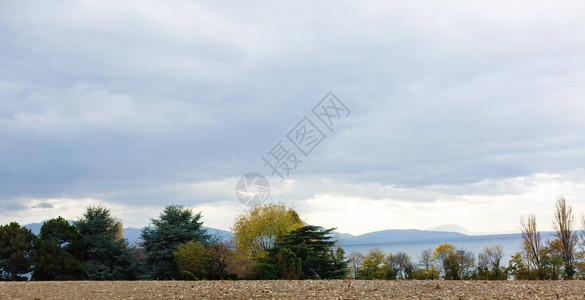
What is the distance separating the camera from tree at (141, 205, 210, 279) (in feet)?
88.1

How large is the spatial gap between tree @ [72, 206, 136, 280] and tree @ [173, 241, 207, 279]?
5127mm

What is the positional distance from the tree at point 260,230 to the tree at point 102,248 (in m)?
8.56

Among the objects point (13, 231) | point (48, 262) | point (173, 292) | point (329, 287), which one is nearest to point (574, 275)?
point (329, 287)

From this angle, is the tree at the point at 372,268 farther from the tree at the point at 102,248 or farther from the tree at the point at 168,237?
the tree at the point at 102,248

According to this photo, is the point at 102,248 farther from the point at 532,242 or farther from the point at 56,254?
the point at 532,242

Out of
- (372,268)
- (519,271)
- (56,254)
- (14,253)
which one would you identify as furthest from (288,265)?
(14,253)

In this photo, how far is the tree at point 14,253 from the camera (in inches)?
1035

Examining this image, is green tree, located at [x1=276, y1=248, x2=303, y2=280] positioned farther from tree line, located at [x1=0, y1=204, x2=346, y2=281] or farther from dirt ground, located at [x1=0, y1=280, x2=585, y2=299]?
dirt ground, located at [x1=0, y1=280, x2=585, y2=299]

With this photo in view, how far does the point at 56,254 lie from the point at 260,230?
46.0 feet

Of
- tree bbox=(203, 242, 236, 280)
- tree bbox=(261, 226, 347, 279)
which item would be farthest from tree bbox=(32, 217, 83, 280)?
tree bbox=(261, 226, 347, 279)

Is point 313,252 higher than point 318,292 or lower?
higher

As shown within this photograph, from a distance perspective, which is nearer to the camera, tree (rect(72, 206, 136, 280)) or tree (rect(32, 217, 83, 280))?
tree (rect(32, 217, 83, 280))

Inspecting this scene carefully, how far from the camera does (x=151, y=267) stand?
27266 millimetres

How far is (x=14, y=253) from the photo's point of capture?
1030 inches
